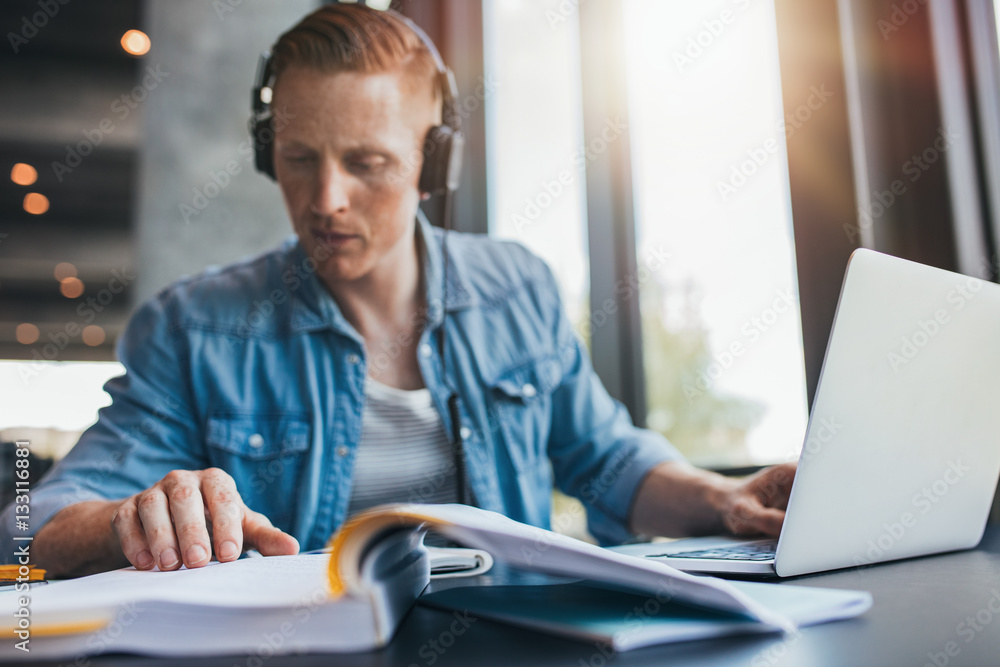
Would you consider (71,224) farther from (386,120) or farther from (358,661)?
(358,661)

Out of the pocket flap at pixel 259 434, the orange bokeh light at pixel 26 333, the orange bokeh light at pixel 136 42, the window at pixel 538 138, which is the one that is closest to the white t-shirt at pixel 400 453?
the pocket flap at pixel 259 434

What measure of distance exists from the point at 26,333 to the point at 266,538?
186 inches

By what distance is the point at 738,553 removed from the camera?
0.63 m

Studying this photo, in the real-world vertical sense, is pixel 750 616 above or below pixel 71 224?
below

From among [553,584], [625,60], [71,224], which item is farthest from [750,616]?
[71,224]

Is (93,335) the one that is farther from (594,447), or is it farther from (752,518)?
(752,518)

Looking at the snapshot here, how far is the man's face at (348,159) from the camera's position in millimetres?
1192

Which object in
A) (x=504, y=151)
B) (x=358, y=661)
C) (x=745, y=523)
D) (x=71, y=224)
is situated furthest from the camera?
(x=71, y=224)

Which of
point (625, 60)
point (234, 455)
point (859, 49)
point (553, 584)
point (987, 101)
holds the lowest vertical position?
point (234, 455)

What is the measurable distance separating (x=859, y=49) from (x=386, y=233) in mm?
832

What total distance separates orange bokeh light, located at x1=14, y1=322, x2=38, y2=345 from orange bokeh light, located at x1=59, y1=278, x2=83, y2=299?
35cm

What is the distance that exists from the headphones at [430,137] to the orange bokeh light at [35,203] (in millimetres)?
2572

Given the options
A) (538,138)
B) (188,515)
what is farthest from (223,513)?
(538,138)

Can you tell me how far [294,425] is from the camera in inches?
47.1
